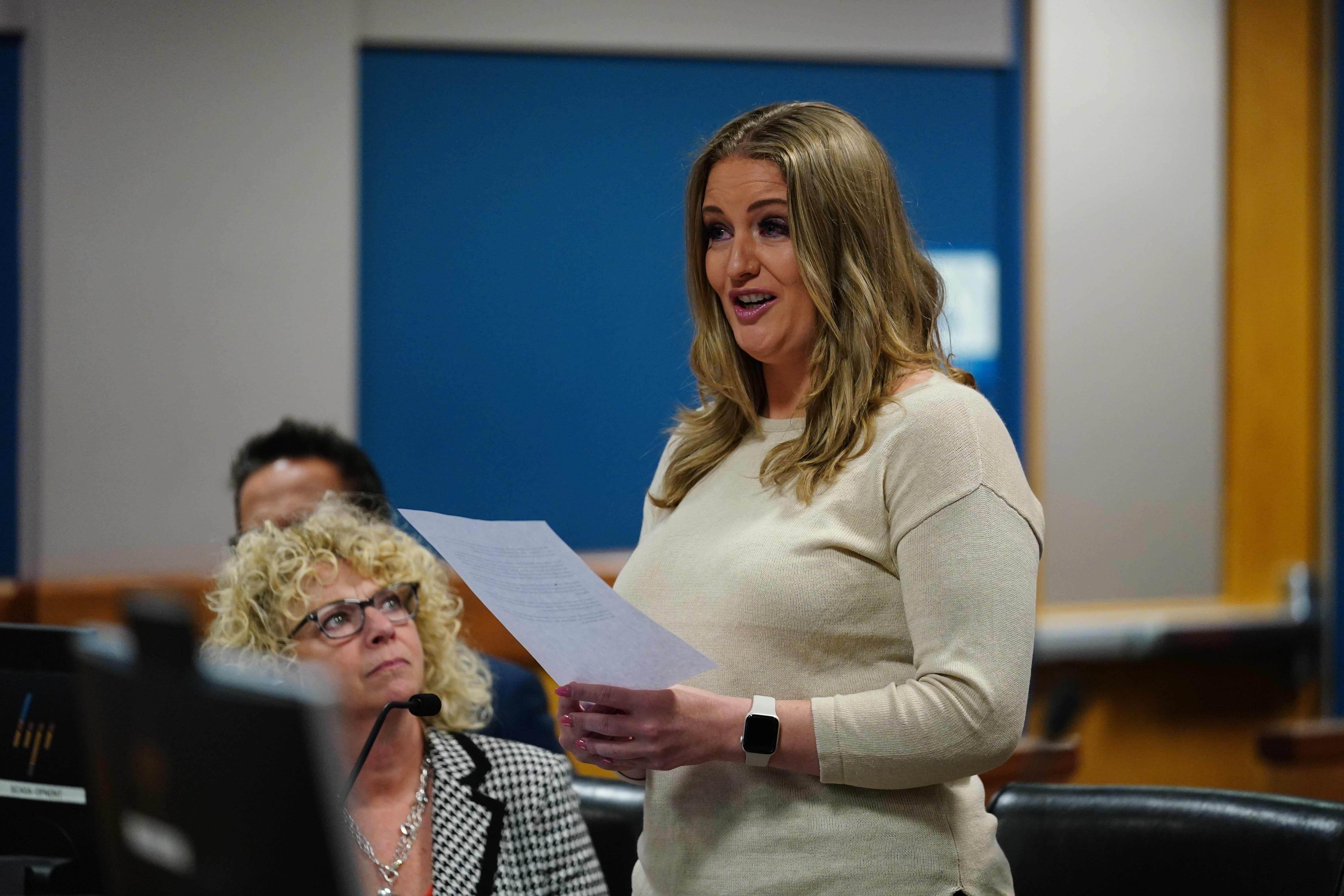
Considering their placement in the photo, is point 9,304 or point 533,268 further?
point 533,268

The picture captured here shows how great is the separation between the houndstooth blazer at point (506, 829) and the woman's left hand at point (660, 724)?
0.54 meters

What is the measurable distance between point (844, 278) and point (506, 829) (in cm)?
87

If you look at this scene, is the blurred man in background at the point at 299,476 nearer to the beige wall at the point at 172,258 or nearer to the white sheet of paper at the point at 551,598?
the beige wall at the point at 172,258

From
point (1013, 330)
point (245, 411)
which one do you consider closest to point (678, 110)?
point (1013, 330)

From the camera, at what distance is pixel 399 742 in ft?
5.56

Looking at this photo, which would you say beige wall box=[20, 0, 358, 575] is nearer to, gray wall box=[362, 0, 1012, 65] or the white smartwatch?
gray wall box=[362, 0, 1012, 65]

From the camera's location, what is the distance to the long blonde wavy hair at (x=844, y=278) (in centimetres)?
130

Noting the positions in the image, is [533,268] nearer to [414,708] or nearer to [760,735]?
[414,708]

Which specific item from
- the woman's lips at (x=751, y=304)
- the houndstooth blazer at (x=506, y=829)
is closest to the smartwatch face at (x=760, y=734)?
the woman's lips at (x=751, y=304)

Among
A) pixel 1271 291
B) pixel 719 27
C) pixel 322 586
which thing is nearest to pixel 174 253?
pixel 719 27

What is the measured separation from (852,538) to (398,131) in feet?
8.14

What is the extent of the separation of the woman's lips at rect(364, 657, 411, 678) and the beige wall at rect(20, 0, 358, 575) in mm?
1590

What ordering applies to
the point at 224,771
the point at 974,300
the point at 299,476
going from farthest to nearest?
the point at 974,300 < the point at 299,476 < the point at 224,771

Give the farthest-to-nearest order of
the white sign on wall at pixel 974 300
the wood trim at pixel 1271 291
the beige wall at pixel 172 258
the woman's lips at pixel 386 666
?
the wood trim at pixel 1271 291
the white sign on wall at pixel 974 300
the beige wall at pixel 172 258
the woman's lips at pixel 386 666
